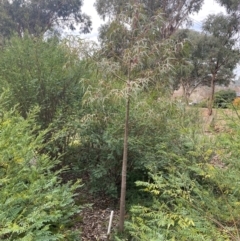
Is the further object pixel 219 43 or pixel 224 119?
pixel 219 43

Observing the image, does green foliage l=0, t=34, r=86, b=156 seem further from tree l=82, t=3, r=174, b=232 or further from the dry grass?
the dry grass

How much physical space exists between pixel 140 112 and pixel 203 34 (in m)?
11.4

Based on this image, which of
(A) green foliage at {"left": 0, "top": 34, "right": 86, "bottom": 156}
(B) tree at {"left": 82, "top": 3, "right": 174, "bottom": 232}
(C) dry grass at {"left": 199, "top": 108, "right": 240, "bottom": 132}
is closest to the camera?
(C) dry grass at {"left": 199, "top": 108, "right": 240, "bottom": 132}

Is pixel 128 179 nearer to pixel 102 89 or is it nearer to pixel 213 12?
pixel 102 89

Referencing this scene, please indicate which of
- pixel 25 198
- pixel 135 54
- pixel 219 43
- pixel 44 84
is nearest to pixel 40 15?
pixel 219 43

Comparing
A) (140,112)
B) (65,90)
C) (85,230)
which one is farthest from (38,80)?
(85,230)

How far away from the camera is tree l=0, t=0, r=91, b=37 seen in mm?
17172

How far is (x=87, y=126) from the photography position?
4.82 metres

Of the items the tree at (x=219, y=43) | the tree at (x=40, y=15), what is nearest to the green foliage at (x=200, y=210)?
the tree at (x=219, y=43)

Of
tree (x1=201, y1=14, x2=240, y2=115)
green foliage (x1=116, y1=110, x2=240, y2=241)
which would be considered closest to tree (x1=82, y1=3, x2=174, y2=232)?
green foliage (x1=116, y1=110, x2=240, y2=241)

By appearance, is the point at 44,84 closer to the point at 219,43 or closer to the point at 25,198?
the point at 25,198

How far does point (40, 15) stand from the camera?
61.1 feet

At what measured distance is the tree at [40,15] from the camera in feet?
56.3

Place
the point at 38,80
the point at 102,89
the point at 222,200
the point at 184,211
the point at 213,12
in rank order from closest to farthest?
the point at 184,211 < the point at 222,200 < the point at 102,89 < the point at 38,80 < the point at 213,12
